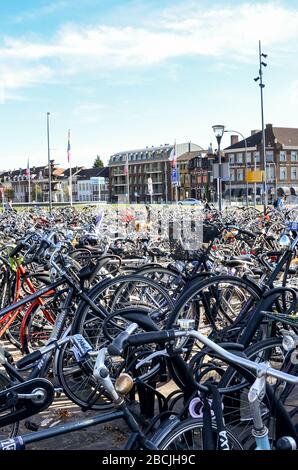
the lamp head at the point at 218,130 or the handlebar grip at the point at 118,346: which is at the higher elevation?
the lamp head at the point at 218,130

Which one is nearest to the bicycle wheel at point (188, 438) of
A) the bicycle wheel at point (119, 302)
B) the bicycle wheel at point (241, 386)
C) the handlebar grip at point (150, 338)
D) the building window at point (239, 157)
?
the bicycle wheel at point (241, 386)

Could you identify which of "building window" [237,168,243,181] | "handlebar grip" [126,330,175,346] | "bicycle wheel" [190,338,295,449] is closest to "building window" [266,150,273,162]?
"building window" [237,168,243,181]

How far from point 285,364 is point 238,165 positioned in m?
79.4

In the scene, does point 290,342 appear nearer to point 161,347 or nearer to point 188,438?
point 188,438

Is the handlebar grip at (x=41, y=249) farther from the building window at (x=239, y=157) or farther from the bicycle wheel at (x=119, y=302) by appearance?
the building window at (x=239, y=157)

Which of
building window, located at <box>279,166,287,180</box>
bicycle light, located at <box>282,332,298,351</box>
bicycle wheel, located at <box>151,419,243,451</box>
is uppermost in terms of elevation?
building window, located at <box>279,166,287,180</box>

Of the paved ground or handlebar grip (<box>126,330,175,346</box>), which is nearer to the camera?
handlebar grip (<box>126,330,175,346</box>)

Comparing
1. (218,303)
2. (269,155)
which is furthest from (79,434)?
(269,155)

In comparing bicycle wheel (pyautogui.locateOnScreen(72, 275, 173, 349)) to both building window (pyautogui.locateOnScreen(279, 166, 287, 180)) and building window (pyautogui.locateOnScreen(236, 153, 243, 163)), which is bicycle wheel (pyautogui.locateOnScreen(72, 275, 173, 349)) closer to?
building window (pyautogui.locateOnScreen(279, 166, 287, 180))

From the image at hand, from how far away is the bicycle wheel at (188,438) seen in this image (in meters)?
2.10

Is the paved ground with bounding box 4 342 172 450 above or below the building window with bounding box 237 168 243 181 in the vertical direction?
below

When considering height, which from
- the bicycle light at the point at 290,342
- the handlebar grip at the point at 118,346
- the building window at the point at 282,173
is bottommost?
the bicycle light at the point at 290,342

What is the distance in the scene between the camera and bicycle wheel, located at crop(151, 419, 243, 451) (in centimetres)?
210

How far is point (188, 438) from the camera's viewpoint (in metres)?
2.22
